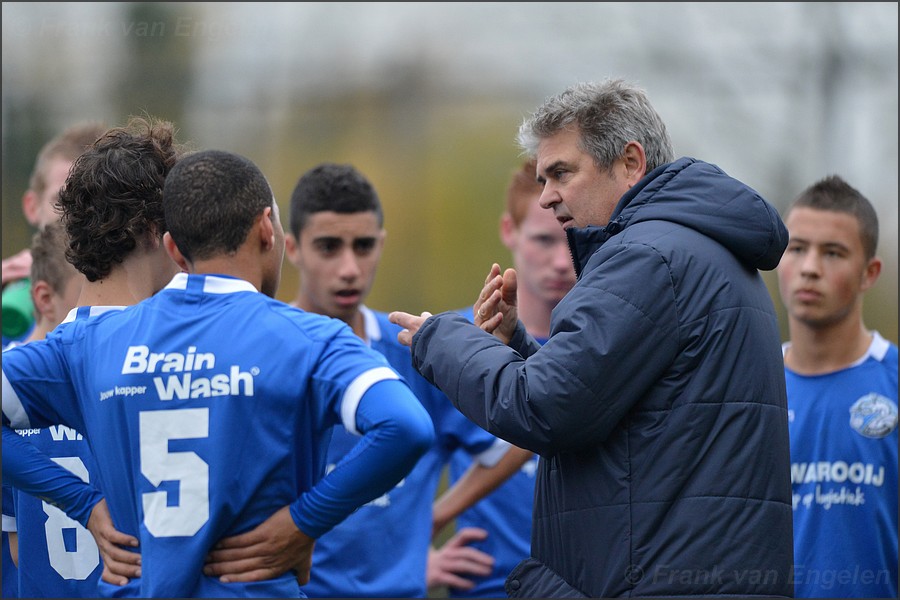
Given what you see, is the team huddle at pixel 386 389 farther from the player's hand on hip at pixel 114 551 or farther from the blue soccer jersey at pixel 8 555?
the blue soccer jersey at pixel 8 555

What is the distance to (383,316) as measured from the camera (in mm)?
5414

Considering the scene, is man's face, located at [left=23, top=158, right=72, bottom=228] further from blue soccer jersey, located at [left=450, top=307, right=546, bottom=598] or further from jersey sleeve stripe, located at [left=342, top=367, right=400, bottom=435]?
jersey sleeve stripe, located at [left=342, top=367, right=400, bottom=435]

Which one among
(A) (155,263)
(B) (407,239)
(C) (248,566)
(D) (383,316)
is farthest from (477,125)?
(C) (248,566)

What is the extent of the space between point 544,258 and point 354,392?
288cm

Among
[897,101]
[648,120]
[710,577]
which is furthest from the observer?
[897,101]

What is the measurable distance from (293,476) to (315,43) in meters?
8.92

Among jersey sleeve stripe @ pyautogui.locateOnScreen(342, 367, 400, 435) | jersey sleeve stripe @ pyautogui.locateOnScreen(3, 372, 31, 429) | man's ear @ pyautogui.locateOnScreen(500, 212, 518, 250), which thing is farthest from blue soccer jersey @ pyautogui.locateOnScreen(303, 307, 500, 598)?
jersey sleeve stripe @ pyautogui.locateOnScreen(342, 367, 400, 435)

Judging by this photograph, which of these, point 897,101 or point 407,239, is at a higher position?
point 897,101

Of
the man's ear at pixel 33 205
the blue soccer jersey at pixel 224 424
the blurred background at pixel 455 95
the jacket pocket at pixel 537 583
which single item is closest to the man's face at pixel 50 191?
the man's ear at pixel 33 205

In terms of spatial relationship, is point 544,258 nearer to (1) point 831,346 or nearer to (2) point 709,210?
(1) point 831,346

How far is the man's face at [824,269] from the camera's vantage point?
5.24 m

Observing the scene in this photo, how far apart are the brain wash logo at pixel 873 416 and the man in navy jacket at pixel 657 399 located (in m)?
2.20

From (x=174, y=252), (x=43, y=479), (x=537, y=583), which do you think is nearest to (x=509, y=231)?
(x=174, y=252)

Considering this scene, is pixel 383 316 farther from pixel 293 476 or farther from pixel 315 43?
pixel 315 43
